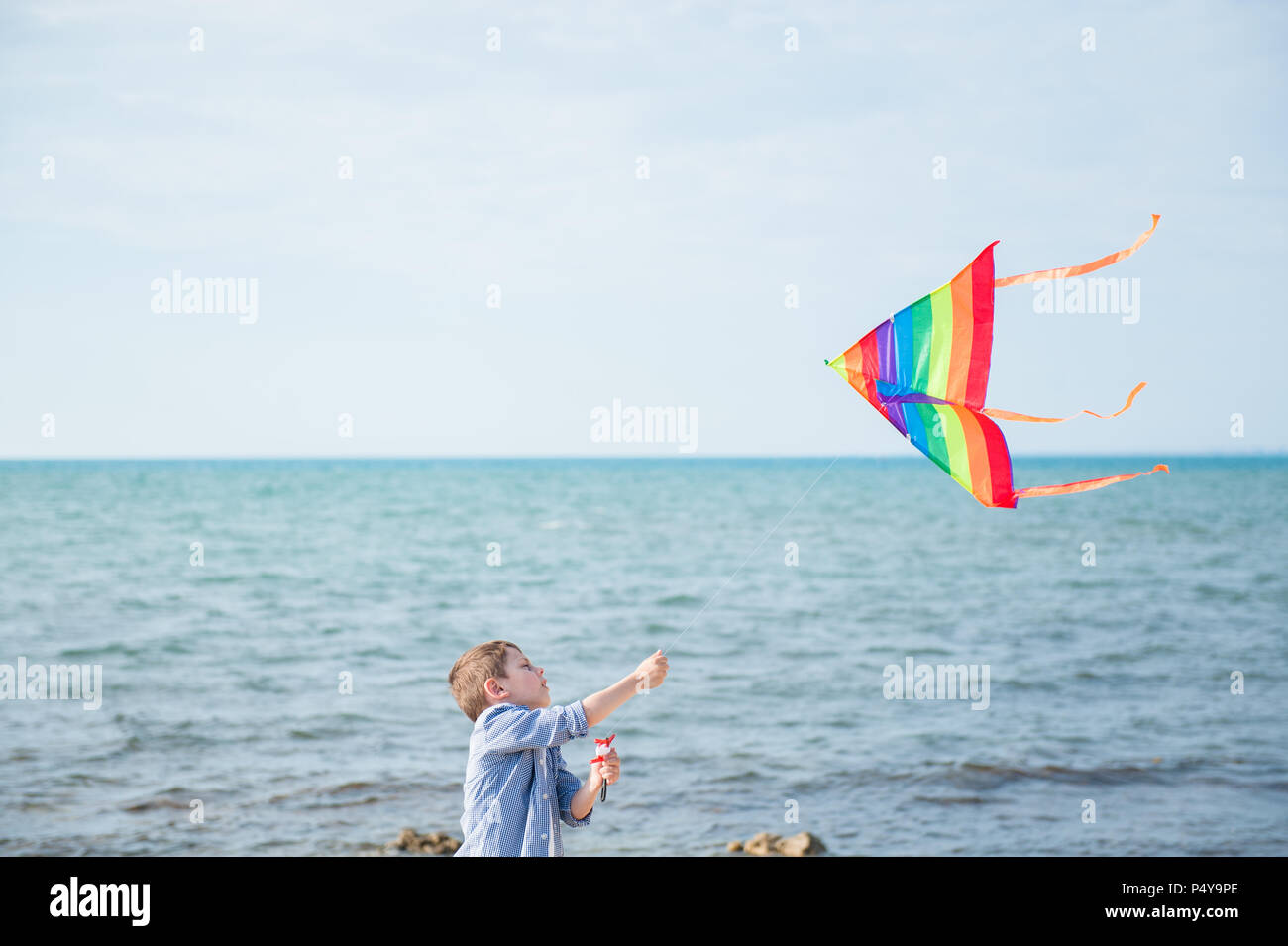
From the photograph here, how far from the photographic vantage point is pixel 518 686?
3277 millimetres

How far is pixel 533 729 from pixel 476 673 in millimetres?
289

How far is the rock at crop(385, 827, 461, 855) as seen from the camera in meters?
7.82

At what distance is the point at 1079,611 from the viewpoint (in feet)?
58.1

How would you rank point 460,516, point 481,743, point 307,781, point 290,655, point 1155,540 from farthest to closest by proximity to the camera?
point 460,516 → point 1155,540 → point 290,655 → point 307,781 → point 481,743

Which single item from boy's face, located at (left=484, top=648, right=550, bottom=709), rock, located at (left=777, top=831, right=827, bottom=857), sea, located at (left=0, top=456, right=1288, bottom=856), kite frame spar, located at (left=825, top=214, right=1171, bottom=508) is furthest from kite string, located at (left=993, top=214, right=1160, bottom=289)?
rock, located at (left=777, top=831, right=827, bottom=857)

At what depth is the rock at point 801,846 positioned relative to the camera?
7613mm

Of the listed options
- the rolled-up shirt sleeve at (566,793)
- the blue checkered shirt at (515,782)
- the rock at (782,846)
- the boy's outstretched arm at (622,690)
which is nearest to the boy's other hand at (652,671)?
the boy's outstretched arm at (622,690)

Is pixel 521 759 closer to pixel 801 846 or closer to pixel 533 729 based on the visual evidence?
pixel 533 729

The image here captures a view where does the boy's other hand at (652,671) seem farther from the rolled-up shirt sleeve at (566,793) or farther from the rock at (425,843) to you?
the rock at (425,843)
